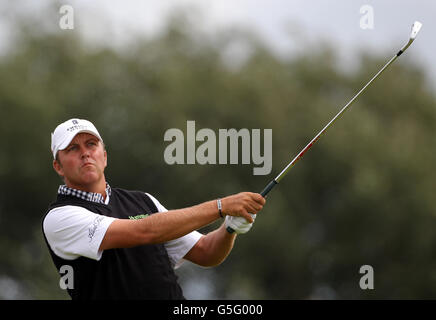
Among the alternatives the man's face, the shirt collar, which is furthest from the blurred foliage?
the shirt collar

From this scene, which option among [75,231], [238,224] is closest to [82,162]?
[75,231]

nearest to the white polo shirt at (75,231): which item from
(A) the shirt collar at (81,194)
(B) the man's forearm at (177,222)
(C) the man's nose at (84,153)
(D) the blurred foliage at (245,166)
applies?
(A) the shirt collar at (81,194)

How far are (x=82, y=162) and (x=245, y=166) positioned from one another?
70.7 ft

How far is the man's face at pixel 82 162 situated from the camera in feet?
20.5

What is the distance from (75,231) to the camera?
600 centimetres

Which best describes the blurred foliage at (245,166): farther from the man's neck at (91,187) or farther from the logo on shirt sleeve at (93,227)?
the logo on shirt sleeve at (93,227)

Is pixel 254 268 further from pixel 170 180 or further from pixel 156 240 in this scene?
pixel 156 240

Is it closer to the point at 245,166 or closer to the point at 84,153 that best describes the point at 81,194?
the point at 84,153

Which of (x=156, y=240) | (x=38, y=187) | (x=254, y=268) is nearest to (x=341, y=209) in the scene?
(x=254, y=268)

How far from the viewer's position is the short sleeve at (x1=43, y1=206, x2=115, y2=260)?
5.93m

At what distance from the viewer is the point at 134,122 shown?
28.7 metres

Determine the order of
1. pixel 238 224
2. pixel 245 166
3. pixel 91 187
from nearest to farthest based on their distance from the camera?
1. pixel 238 224
2. pixel 91 187
3. pixel 245 166

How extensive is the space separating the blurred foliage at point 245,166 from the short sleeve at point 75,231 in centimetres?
2035

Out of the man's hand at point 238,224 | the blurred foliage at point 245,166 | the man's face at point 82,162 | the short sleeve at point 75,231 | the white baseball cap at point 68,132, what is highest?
the blurred foliage at point 245,166
